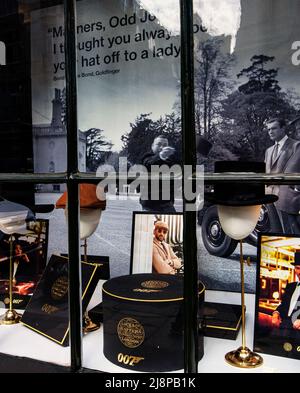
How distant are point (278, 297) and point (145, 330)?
0.36 m

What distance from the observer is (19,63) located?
5.62 feet

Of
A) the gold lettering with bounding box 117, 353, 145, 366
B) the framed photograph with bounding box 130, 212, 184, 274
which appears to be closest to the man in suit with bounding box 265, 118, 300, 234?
the framed photograph with bounding box 130, 212, 184, 274

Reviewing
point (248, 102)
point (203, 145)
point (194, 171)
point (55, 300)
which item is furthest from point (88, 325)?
point (248, 102)

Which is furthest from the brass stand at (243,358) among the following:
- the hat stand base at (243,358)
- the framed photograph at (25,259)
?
the framed photograph at (25,259)

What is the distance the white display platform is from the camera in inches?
33.6

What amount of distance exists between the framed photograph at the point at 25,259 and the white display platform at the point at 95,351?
238 millimetres

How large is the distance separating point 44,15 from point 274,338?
5.01 ft

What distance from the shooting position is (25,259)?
4.76 feet

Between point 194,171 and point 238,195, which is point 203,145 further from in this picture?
point 194,171

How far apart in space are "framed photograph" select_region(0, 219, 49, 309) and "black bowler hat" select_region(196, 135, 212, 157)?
677 millimetres

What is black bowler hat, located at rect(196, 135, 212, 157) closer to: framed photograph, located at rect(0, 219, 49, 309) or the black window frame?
framed photograph, located at rect(0, 219, 49, 309)

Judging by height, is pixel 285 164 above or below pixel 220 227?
above

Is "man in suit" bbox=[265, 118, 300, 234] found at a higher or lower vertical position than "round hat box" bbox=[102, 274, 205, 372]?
higher
